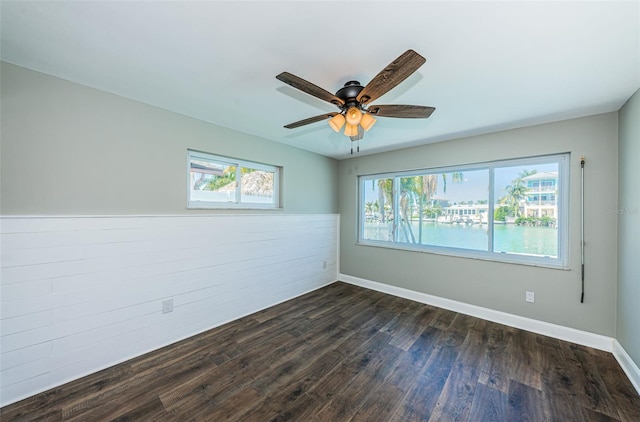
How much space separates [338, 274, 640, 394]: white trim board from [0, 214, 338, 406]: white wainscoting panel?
7.49 ft

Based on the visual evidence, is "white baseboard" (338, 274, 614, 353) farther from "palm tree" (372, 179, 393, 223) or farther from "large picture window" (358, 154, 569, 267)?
"palm tree" (372, 179, 393, 223)

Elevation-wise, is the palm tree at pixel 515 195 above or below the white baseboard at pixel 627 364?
above

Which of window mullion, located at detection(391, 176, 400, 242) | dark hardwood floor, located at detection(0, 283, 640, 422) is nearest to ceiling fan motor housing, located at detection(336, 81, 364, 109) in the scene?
dark hardwood floor, located at detection(0, 283, 640, 422)

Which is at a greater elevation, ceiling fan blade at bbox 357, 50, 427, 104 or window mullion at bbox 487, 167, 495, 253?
ceiling fan blade at bbox 357, 50, 427, 104

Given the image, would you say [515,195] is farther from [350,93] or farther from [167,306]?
[167,306]

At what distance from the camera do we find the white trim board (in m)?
2.13

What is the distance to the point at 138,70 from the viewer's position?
181 cm

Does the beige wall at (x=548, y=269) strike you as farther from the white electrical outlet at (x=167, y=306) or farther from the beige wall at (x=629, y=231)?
the white electrical outlet at (x=167, y=306)

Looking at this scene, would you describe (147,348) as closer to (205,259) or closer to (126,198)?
(205,259)

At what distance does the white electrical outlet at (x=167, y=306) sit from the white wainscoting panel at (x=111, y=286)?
31 millimetres

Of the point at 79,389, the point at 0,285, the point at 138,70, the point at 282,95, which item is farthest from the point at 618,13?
the point at 79,389

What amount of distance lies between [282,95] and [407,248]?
2903mm

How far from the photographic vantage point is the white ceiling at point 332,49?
124 centimetres

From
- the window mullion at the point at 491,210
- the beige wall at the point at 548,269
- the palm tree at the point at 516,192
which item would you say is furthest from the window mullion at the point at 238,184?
the palm tree at the point at 516,192
